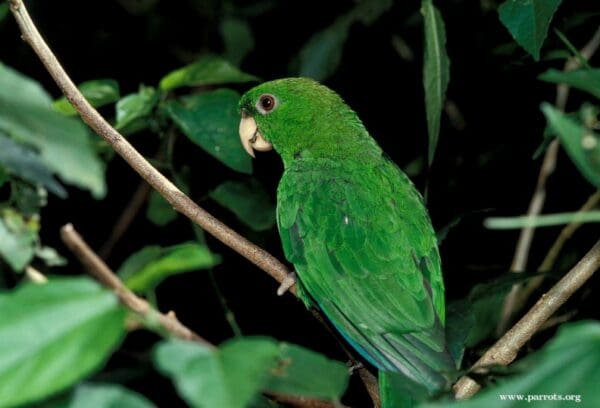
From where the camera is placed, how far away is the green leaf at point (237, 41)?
368cm

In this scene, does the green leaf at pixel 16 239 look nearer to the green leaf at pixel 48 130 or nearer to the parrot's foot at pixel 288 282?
the green leaf at pixel 48 130

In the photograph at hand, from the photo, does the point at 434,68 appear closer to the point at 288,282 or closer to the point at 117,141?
the point at 288,282

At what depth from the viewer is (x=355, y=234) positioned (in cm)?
258

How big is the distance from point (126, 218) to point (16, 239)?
2.54 meters

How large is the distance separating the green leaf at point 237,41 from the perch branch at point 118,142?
5.63ft

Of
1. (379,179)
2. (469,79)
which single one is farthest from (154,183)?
(469,79)

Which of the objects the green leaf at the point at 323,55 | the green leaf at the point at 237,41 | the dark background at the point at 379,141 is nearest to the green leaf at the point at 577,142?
the dark background at the point at 379,141

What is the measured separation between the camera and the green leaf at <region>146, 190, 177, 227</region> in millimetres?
3059

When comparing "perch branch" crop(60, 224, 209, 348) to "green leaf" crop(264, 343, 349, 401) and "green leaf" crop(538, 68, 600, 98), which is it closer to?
"green leaf" crop(264, 343, 349, 401)

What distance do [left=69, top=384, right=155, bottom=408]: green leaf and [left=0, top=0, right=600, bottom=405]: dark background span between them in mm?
1957

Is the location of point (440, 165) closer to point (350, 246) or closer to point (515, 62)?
point (515, 62)

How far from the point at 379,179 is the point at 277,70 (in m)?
1.70

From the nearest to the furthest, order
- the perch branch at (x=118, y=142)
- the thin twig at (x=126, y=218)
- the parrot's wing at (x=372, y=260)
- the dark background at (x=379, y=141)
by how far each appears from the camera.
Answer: the perch branch at (x=118, y=142) → the parrot's wing at (x=372, y=260) → the dark background at (x=379, y=141) → the thin twig at (x=126, y=218)

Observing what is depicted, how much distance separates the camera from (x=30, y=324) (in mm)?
931
